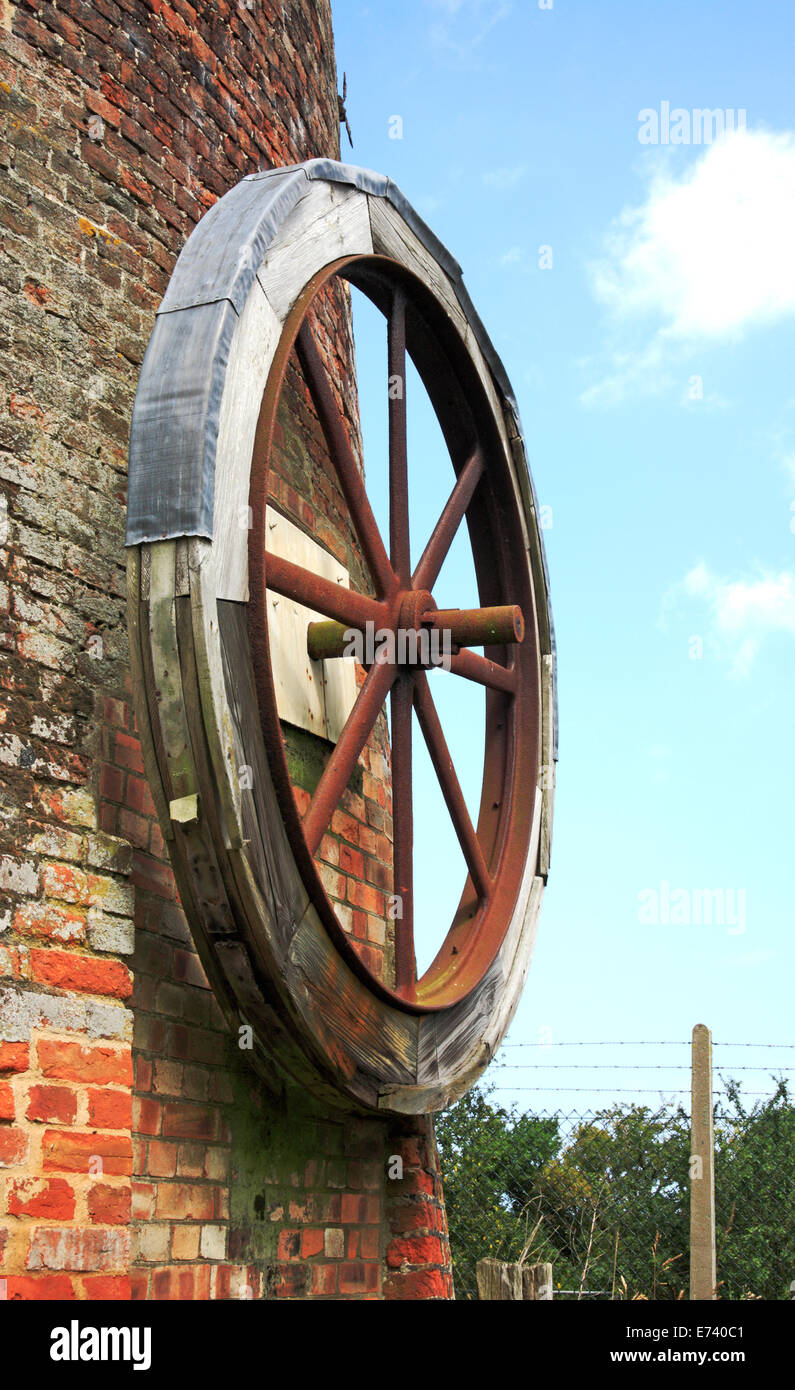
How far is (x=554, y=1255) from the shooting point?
21.7 feet

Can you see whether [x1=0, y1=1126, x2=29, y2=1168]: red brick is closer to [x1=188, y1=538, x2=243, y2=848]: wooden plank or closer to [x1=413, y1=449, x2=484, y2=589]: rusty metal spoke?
[x1=188, y1=538, x2=243, y2=848]: wooden plank

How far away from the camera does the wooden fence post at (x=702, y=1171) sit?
14.4 feet

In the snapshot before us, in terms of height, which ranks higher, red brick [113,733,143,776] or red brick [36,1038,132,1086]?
red brick [113,733,143,776]

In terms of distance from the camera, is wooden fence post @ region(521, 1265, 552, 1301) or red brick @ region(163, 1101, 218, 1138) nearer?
red brick @ region(163, 1101, 218, 1138)

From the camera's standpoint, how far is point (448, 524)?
11.8 ft

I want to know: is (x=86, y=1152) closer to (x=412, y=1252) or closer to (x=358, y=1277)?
(x=358, y=1277)

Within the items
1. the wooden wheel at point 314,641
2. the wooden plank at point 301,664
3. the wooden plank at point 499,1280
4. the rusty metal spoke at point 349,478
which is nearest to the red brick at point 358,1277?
the wooden plank at point 499,1280

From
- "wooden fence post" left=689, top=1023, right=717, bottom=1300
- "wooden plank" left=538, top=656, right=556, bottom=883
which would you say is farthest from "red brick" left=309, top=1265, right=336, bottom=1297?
"wooden fence post" left=689, top=1023, right=717, bottom=1300

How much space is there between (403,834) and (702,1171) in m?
2.17

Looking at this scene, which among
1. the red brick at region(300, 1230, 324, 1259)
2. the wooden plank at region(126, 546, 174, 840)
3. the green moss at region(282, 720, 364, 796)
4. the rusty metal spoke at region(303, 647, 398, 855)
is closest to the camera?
the wooden plank at region(126, 546, 174, 840)

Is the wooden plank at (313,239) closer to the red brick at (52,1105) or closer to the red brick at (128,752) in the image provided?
the red brick at (128,752)

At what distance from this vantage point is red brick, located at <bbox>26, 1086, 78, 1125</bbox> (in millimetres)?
2098

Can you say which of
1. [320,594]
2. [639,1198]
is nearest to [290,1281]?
[320,594]
